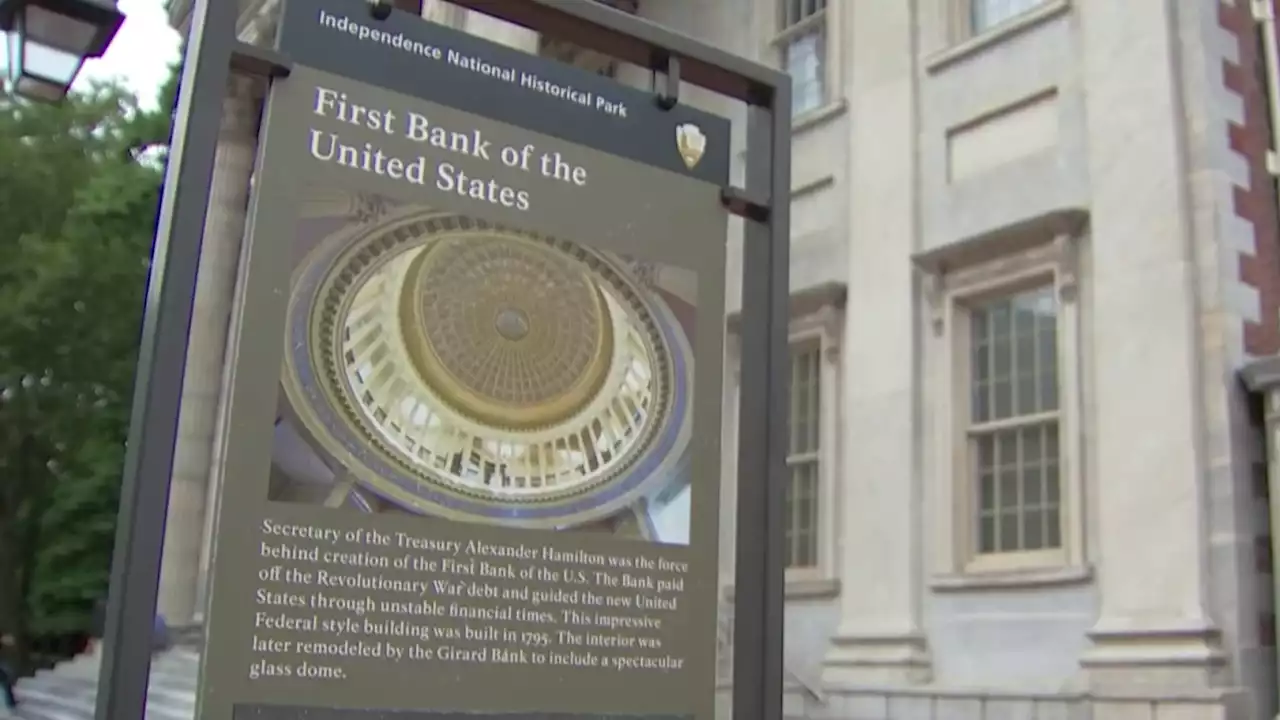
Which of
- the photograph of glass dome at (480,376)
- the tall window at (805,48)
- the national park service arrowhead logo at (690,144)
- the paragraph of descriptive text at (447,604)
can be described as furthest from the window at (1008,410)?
the paragraph of descriptive text at (447,604)

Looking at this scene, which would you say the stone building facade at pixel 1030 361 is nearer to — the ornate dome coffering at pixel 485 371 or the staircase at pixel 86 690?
the ornate dome coffering at pixel 485 371

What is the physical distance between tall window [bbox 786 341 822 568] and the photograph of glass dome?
7.60 m

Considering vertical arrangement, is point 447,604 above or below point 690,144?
→ below

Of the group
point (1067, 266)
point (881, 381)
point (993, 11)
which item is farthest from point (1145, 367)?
point (993, 11)

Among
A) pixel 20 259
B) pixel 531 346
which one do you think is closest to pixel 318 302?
pixel 531 346

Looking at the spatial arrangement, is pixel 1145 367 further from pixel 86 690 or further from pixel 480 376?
pixel 86 690

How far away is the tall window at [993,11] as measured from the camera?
11109mm

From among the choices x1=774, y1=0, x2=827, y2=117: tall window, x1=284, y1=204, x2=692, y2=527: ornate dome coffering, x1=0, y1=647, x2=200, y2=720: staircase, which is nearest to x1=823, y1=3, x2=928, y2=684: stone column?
x1=774, y1=0, x2=827, y2=117: tall window

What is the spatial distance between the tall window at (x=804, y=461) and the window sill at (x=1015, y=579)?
1953 millimetres

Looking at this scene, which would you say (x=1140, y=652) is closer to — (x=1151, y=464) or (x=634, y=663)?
(x=1151, y=464)

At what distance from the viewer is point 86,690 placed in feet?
58.0

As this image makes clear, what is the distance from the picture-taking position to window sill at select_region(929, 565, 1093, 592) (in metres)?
9.23

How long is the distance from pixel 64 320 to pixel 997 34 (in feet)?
47.2

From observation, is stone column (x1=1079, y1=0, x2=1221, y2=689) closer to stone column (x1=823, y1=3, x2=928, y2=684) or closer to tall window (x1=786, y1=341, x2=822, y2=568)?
stone column (x1=823, y1=3, x2=928, y2=684)
